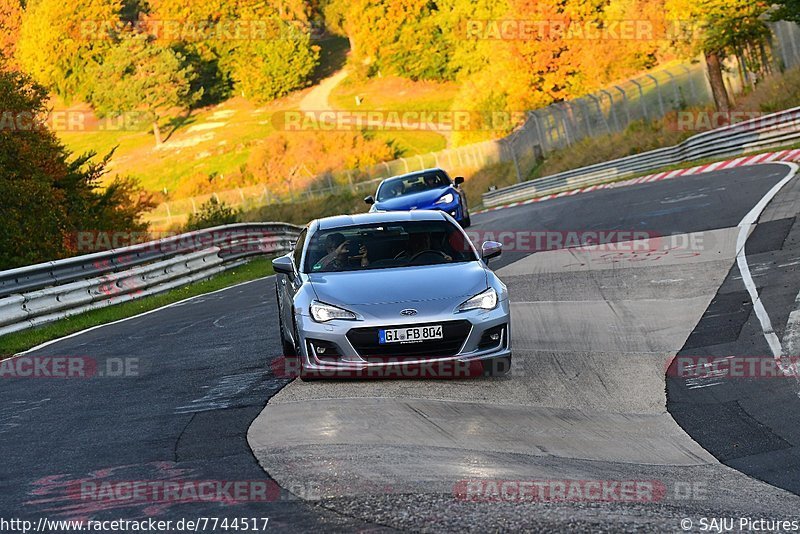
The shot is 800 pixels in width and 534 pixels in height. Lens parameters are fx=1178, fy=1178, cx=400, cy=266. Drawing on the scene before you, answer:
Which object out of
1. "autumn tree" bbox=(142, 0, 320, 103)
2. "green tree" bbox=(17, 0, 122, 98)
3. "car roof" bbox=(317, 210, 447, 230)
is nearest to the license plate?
"car roof" bbox=(317, 210, 447, 230)

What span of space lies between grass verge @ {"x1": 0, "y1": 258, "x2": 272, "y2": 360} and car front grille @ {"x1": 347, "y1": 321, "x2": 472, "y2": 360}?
6608 millimetres

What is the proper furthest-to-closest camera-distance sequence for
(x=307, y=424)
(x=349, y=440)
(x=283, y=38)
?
(x=283, y=38) → (x=307, y=424) → (x=349, y=440)

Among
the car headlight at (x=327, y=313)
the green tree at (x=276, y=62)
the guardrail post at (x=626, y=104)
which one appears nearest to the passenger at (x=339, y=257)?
the car headlight at (x=327, y=313)

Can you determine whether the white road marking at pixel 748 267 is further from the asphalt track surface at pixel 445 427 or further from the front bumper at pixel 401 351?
the front bumper at pixel 401 351

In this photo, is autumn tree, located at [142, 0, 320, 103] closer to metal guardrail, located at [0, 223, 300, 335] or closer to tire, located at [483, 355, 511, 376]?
metal guardrail, located at [0, 223, 300, 335]

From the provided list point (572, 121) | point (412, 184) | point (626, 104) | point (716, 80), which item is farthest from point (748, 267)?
point (572, 121)

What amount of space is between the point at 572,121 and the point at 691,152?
52.0ft

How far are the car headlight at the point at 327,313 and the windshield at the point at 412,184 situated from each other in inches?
635

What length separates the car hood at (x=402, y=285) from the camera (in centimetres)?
943

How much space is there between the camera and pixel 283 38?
130000 mm

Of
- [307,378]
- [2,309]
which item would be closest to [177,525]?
[307,378]

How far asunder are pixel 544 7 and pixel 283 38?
66.3 metres

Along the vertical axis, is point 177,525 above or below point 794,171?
above

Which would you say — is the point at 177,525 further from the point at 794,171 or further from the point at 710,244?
the point at 794,171
